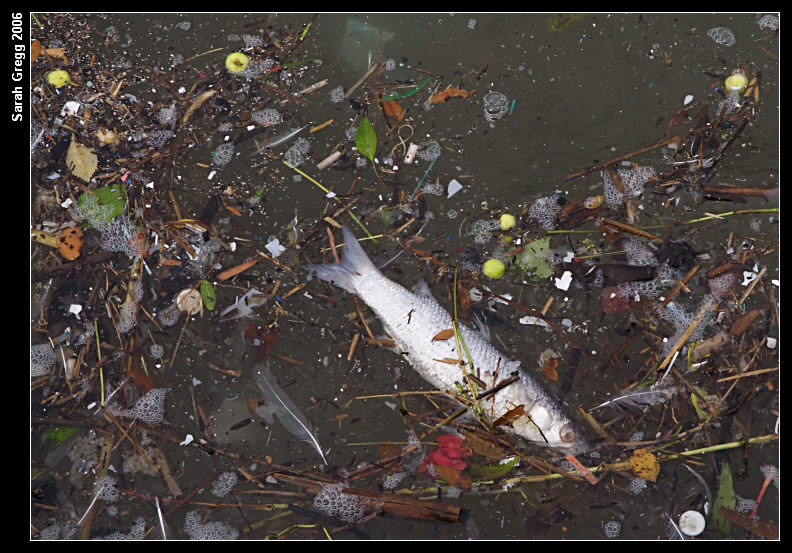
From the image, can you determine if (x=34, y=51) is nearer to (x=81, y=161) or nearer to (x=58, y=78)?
(x=58, y=78)

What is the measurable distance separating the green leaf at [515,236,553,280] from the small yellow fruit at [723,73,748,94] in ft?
5.68

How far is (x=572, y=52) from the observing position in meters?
3.46

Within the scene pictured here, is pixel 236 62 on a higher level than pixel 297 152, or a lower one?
higher

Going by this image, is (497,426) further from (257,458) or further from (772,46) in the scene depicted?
(772,46)

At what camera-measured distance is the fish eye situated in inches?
130

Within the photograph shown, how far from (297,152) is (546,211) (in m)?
1.87

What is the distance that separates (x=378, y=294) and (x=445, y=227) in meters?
0.69

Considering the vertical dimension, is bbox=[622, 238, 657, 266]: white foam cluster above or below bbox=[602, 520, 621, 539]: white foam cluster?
above

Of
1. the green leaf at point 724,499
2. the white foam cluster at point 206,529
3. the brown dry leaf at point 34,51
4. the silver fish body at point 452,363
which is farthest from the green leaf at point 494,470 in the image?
the brown dry leaf at point 34,51

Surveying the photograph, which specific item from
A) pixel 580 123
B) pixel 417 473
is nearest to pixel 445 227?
pixel 580 123

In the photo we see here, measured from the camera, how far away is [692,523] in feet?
11.1

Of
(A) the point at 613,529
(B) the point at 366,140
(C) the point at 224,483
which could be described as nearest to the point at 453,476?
(A) the point at 613,529

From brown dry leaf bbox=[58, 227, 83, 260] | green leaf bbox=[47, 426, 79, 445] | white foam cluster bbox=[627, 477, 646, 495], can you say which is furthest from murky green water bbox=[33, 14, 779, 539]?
brown dry leaf bbox=[58, 227, 83, 260]

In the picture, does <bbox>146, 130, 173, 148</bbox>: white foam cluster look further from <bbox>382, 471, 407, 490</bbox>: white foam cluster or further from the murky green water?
<bbox>382, 471, 407, 490</bbox>: white foam cluster
